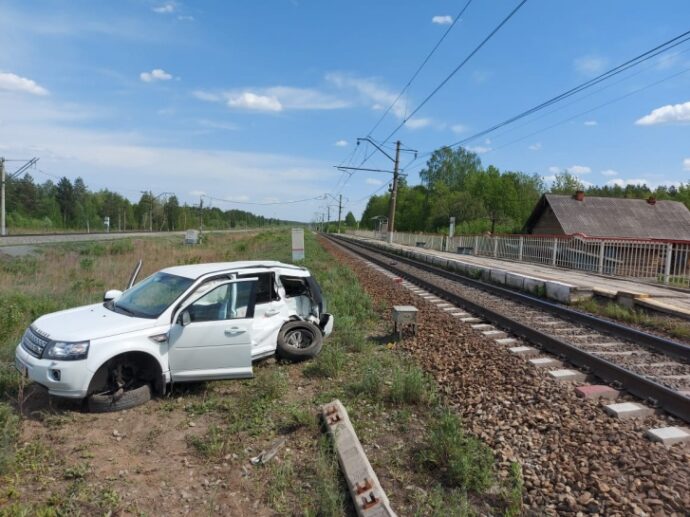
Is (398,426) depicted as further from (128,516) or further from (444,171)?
(444,171)

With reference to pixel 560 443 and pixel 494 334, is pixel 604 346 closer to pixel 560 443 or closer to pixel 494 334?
pixel 494 334

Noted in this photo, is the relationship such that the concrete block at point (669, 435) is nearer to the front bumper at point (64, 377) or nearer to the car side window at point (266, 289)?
the car side window at point (266, 289)

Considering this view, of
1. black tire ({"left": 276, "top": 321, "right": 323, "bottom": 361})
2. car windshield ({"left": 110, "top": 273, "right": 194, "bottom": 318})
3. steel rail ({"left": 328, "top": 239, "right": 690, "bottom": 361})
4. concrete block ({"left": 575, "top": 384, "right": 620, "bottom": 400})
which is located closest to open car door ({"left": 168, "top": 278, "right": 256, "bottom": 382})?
car windshield ({"left": 110, "top": 273, "right": 194, "bottom": 318})

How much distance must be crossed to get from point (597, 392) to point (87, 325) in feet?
19.3

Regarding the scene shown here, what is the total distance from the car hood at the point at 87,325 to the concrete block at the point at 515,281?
525 inches

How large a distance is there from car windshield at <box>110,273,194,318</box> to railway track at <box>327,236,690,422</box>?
217 inches

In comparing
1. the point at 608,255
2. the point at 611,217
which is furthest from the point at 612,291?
the point at 611,217

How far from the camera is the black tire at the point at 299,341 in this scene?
6938mm

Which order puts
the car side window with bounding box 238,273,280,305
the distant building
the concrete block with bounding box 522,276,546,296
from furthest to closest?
the distant building → the concrete block with bounding box 522,276,546,296 → the car side window with bounding box 238,273,280,305

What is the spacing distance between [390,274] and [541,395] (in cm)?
1561

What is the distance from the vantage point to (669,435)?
14.5 feet

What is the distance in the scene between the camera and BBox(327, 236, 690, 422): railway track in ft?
18.5

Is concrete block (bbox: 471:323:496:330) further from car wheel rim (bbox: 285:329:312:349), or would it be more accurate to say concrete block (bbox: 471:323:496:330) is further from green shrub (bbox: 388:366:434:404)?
green shrub (bbox: 388:366:434:404)

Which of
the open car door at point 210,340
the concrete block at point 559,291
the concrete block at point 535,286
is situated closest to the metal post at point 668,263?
the concrete block at point 535,286
